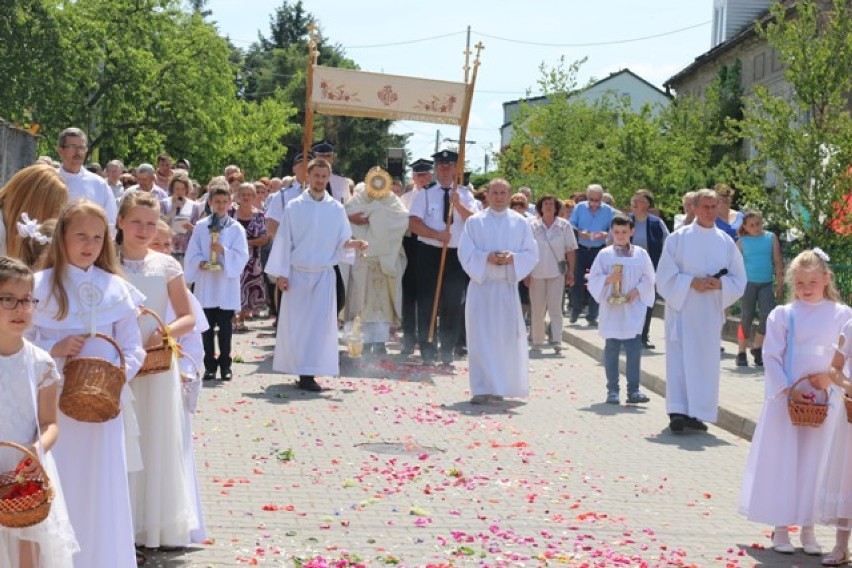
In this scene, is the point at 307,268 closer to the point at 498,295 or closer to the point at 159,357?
the point at 498,295

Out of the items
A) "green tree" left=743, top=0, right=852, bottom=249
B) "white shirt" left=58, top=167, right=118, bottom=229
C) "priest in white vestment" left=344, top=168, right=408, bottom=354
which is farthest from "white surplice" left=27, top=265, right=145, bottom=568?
"green tree" left=743, top=0, right=852, bottom=249

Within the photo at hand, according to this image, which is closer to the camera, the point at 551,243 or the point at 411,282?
the point at 411,282

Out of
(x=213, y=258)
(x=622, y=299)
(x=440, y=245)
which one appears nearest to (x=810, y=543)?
(x=622, y=299)

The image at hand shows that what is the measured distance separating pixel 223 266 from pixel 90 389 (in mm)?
9428

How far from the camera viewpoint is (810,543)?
27.6 ft

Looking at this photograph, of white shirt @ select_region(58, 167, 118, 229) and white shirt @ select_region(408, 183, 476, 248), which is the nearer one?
white shirt @ select_region(58, 167, 118, 229)

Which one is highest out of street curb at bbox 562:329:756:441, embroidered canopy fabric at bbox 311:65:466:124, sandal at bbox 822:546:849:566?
embroidered canopy fabric at bbox 311:65:466:124

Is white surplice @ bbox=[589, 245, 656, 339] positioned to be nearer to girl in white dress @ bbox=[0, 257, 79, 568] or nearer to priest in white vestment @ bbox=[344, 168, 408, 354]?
priest in white vestment @ bbox=[344, 168, 408, 354]

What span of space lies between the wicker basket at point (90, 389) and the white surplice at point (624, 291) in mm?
9160

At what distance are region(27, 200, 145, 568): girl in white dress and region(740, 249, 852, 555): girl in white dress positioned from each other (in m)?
3.71

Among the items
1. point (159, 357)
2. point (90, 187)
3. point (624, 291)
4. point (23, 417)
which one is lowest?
point (23, 417)

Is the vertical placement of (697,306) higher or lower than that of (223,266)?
lower

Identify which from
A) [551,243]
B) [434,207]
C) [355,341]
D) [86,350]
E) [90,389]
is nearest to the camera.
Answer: [90,389]

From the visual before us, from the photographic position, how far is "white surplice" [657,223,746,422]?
12930 mm
